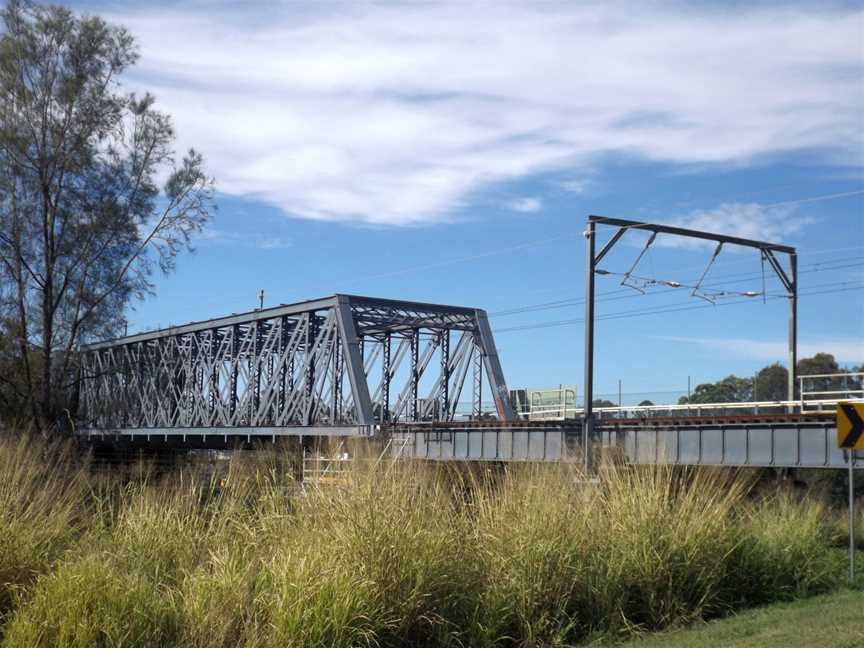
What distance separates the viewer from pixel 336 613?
9602 mm

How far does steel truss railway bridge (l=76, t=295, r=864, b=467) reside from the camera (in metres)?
32.4

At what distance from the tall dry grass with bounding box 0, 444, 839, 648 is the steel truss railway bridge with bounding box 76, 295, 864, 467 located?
1437 cm

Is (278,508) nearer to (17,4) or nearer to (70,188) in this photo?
(70,188)

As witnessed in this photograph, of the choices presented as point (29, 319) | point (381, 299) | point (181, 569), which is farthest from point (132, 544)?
point (381, 299)

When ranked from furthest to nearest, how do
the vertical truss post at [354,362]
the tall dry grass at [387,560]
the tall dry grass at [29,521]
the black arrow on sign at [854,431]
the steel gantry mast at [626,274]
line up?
the vertical truss post at [354,362], the steel gantry mast at [626,274], the black arrow on sign at [854,431], the tall dry grass at [29,521], the tall dry grass at [387,560]

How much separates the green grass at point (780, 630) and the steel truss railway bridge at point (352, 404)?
15.0 m

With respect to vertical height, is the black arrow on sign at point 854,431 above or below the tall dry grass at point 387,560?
above

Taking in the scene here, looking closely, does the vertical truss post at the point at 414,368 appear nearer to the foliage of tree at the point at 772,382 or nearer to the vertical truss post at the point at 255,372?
the vertical truss post at the point at 255,372

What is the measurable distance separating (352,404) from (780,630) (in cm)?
4779

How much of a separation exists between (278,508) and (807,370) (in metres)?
75.5

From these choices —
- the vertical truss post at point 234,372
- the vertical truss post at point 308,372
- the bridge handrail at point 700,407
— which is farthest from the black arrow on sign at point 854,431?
the vertical truss post at point 234,372

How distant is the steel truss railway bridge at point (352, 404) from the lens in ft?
106

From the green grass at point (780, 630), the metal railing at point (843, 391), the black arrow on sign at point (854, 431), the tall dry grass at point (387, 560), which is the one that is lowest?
the green grass at point (780, 630)

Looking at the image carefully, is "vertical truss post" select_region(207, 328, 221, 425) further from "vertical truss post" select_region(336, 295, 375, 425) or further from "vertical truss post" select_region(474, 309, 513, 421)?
"vertical truss post" select_region(474, 309, 513, 421)
